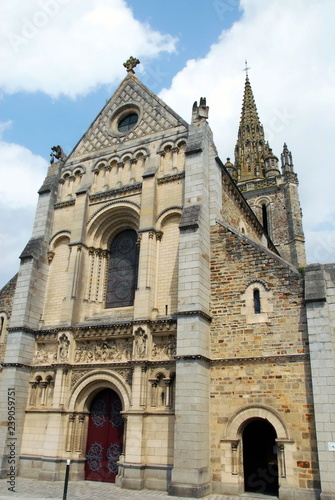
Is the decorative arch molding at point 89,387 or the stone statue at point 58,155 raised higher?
the stone statue at point 58,155

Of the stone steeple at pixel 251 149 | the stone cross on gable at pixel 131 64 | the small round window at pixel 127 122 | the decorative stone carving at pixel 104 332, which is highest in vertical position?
the stone steeple at pixel 251 149

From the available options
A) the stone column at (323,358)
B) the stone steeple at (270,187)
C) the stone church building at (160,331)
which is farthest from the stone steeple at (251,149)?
the stone column at (323,358)

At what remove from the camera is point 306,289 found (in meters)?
12.1

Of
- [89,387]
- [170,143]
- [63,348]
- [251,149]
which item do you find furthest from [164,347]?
[251,149]

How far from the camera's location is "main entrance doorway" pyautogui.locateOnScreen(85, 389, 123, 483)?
1359 centimetres

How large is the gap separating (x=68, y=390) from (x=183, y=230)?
6.59m

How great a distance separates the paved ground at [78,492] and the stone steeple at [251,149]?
112 feet

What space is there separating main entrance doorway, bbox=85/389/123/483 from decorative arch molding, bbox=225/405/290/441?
3.81 m

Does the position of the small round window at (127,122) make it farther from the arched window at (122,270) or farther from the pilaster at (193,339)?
the arched window at (122,270)

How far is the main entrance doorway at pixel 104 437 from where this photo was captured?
13594 mm

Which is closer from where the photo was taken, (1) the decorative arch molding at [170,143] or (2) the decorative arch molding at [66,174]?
(1) the decorative arch molding at [170,143]

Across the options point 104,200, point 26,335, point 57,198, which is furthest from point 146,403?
point 57,198

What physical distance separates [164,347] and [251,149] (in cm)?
3640

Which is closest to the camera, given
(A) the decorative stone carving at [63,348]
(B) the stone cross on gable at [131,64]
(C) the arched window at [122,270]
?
(A) the decorative stone carving at [63,348]
